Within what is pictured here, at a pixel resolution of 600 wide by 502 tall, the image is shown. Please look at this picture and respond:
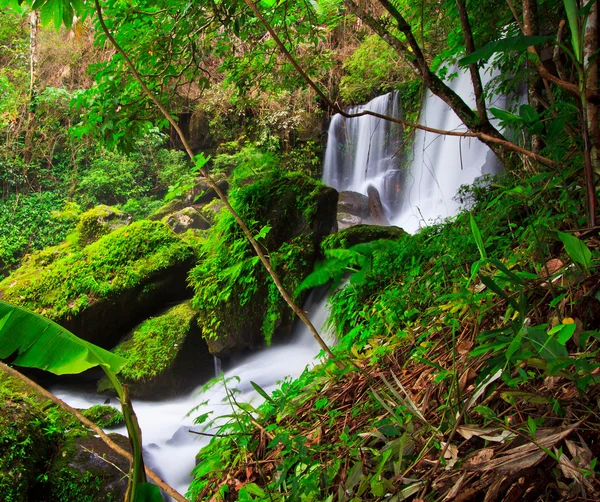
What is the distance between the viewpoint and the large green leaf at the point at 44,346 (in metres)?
1.03

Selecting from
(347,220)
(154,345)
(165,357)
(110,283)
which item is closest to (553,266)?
(165,357)

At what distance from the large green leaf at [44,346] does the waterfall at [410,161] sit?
23.6 feet

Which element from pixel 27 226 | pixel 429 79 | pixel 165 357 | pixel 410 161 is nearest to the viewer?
pixel 429 79

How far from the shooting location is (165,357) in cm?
538

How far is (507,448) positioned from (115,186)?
14465 mm

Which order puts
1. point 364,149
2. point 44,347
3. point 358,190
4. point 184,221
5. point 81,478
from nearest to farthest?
point 44,347 < point 81,478 < point 358,190 < point 364,149 < point 184,221

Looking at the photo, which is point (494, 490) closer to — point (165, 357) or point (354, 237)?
point (354, 237)

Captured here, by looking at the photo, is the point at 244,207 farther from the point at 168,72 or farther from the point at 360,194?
the point at 360,194

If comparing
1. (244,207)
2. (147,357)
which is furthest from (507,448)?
(147,357)

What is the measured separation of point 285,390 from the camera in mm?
2053

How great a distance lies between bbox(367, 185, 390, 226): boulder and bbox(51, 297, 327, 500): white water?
4.98 metres

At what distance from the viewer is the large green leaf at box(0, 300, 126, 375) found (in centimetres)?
103

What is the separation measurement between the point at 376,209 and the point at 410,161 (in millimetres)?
1441

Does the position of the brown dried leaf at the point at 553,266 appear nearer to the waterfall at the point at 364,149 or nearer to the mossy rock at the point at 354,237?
the mossy rock at the point at 354,237
